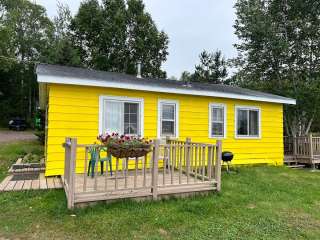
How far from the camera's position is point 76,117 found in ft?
22.4

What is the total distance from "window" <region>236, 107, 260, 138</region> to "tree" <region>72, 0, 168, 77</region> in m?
18.4

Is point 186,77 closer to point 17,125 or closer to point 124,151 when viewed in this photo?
point 17,125

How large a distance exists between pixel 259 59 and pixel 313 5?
3770 mm

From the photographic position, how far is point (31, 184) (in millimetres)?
5797

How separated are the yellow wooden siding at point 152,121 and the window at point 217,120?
0.16 m

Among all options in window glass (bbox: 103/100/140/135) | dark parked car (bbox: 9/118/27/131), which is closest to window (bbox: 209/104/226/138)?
window glass (bbox: 103/100/140/135)

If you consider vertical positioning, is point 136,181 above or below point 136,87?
below

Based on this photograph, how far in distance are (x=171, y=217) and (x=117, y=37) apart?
79.2 feet

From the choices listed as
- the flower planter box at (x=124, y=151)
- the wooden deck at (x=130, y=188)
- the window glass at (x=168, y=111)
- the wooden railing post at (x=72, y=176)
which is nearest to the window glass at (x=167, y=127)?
the window glass at (x=168, y=111)

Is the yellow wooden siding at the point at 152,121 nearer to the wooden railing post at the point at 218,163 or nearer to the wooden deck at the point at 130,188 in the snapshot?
the wooden deck at the point at 130,188

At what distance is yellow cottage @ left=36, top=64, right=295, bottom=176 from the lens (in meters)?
6.60

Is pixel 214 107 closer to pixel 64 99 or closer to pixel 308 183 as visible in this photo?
pixel 308 183

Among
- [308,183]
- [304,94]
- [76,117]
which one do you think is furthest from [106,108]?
[304,94]

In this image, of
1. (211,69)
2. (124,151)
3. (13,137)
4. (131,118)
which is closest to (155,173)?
(124,151)
